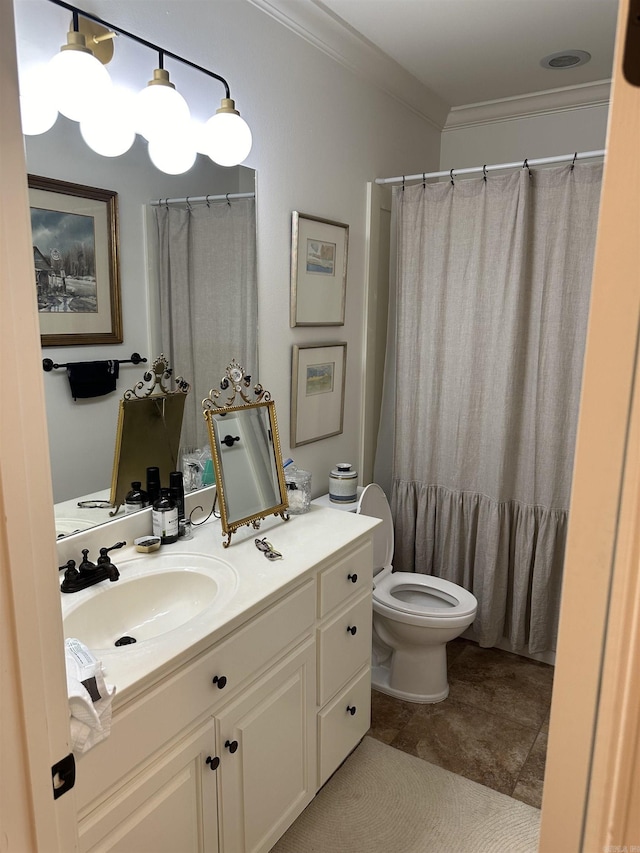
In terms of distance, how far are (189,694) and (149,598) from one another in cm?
36

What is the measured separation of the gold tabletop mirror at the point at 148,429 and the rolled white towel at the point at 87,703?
0.70 m

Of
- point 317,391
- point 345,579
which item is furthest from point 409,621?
point 317,391

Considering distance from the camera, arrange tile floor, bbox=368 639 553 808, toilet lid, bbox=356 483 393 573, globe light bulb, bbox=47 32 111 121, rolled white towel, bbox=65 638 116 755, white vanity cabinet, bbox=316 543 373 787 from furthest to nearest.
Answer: toilet lid, bbox=356 483 393 573, tile floor, bbox=368 639 553 808, white vanity cabinet, bbox=316 543 373 787, globe light bulb, bbox=47 32 111 121, rolled white towel, bbox=65 638 116 755

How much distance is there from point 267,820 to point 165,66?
84.8 inches

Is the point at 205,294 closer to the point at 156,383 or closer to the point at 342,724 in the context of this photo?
the point at 156,383

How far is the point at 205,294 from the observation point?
1983 mm

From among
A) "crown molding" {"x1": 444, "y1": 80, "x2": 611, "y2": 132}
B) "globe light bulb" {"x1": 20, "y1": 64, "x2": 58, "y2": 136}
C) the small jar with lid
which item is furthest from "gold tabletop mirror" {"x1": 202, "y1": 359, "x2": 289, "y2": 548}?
"crown molding" {"x1": 444, "y1": 80, "x2": 611, "y2": 132}

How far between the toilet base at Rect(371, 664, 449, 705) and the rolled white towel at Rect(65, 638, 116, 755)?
1.70 m

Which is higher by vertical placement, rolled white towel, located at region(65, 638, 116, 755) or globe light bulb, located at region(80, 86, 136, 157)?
globe light bulb, located at region(80, 86, 136, 157)

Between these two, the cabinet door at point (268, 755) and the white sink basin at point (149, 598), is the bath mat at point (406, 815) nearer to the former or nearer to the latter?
the cabinet door at point (268, 755)

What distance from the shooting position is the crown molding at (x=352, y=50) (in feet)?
6.81

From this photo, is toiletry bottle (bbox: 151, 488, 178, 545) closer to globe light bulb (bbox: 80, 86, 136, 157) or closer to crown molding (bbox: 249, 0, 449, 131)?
globe light bulb (bbox: 80, 86, 136, 157)

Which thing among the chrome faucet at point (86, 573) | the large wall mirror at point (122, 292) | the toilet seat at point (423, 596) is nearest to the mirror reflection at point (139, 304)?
the large wall mirror at point (122, 292)

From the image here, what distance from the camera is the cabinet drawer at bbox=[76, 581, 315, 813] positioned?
1130mm
